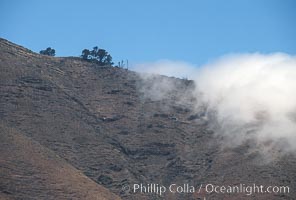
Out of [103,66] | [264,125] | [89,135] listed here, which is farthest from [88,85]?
[264,125]

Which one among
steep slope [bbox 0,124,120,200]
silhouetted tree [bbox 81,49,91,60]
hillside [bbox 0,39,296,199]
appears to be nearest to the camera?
steep slope [bbox 0,124,120,200]

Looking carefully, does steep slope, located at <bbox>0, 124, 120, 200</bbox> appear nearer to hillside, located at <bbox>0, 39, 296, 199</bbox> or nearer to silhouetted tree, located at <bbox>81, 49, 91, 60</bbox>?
hillside, located at <bbox>0, 39, 296, 199</bbox>

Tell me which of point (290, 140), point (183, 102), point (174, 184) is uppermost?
point (183, 102)

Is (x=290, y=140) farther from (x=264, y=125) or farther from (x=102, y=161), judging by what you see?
(x=102, y=161)

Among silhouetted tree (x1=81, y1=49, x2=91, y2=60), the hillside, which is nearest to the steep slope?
the hillside

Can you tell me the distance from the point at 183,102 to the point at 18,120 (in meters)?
29.1

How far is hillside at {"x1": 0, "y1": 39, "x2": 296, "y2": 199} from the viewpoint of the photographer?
8225cm

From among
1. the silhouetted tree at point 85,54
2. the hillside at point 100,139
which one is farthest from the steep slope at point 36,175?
the silhouetted tree at point 85,54

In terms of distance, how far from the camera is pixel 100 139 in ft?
319

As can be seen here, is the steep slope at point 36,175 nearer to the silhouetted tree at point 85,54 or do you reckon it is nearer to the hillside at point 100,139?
the hillside at point 100,139

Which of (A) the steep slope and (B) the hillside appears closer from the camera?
(A) the steep slope

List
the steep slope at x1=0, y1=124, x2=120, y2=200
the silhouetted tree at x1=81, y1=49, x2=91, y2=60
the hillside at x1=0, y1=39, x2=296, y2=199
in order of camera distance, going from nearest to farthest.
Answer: the steep slope at x1=0, y1=124, x2=120, y2=200 → the hillside at x1=0, y1=39, x2=296, y2=199 → the silhouetted tree at x1=81, y1=49, x2=91, y2=60

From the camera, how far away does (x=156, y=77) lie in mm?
121250

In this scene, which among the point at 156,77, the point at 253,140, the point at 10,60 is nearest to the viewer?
the point at 253,140
